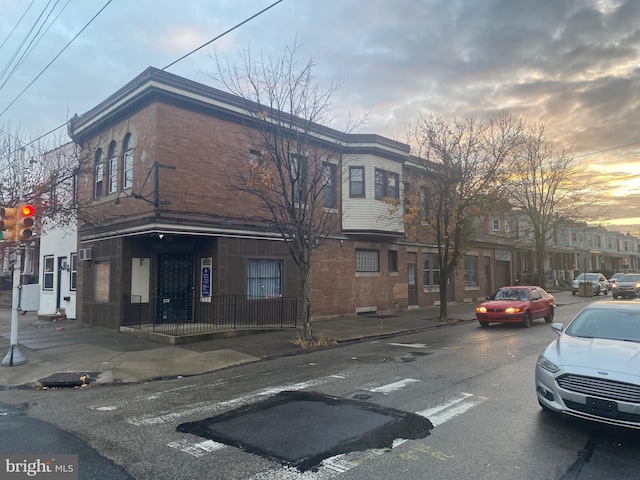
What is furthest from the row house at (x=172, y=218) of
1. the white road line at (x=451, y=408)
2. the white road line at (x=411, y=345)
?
the white road line at (x=451, y=408)

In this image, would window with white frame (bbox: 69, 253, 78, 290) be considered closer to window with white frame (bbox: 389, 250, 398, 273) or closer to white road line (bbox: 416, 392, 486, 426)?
window with white frame (bbox: 389, 250, 398, 273)

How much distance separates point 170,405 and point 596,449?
5.67 metres

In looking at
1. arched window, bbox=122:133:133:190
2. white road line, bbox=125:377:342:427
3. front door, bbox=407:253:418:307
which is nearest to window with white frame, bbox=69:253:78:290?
arched window, bbox=122:133:133:190

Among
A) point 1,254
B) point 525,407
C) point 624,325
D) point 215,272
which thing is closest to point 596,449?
point 525,407

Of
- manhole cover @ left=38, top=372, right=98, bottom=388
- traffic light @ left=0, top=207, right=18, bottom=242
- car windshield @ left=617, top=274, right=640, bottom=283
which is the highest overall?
traffic light @ left=0, top=207, right=18, bottom=242

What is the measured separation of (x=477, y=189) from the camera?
18.1 m

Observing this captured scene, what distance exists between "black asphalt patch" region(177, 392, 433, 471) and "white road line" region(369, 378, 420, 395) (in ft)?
2.64

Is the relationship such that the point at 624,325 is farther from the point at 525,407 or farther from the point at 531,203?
the point at 531,203

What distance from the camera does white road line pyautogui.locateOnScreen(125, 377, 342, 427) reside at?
19.9ft

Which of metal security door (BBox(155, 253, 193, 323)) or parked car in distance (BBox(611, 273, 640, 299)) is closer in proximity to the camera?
metal security door (BBox(155, 253, 193, 323))

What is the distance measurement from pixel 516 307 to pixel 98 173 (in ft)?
53.0

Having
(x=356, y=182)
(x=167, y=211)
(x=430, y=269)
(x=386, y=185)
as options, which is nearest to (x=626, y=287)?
(x=430, y=269)

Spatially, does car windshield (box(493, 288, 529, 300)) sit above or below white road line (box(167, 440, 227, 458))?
above

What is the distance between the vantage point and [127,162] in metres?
15.2
